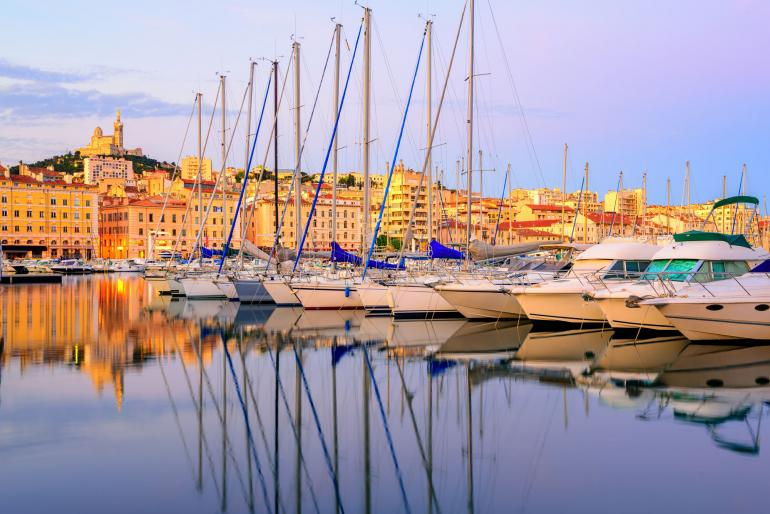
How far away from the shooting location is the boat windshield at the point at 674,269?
22.2m

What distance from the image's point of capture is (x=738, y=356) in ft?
61.9

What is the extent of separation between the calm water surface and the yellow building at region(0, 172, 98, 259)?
9835 cm

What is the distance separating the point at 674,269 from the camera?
22766mm

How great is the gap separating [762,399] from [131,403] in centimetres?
1077

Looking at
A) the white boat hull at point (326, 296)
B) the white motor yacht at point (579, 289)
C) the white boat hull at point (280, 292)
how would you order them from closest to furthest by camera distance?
the white motor yacht at point (579, 289) < the white boat hull at point (326, 296) < the white boat hull at point (280, 292)

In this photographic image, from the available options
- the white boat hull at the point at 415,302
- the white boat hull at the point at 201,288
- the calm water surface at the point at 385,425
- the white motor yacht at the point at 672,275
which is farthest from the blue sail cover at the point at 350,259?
the white motor yacht at the point at 672,275

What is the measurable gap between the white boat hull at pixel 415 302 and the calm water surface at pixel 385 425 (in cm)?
566

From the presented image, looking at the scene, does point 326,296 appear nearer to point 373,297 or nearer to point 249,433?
point 373,297

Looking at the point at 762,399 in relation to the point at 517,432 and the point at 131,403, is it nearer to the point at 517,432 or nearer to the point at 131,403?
the point at 517,432

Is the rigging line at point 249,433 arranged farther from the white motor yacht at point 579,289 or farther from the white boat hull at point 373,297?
the white boat hull at point 373,297

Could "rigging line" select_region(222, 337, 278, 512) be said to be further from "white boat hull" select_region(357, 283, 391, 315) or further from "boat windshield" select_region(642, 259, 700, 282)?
"boat windshield" select_region(642, 259, 700, 282)

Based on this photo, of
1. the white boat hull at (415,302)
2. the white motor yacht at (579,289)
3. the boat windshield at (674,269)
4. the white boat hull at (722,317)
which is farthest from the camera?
the white boat hull at (415,302)

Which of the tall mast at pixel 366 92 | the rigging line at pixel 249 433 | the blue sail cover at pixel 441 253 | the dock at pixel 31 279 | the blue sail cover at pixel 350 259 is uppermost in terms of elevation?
the tall mast at pixel 366 92

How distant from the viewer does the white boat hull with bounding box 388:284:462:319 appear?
1137 inches
